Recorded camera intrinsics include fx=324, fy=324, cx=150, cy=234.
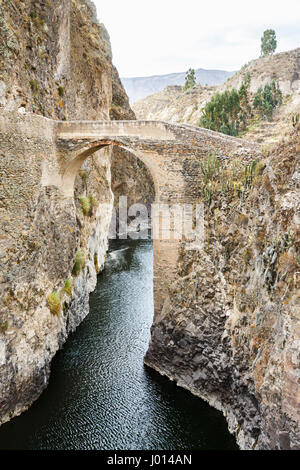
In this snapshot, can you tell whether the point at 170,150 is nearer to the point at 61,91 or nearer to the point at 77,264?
the point at 77,264

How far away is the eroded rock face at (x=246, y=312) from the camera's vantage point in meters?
7.38

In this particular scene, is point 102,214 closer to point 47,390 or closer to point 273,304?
point 47,390

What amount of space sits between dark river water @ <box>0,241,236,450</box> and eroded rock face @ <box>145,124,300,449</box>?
66 centimetres

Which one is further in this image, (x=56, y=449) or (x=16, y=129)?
(x=16, y=129)

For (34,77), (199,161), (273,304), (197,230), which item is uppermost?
(34,77)

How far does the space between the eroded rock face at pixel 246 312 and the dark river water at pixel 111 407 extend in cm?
66

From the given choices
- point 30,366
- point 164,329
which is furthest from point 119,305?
point 30,366

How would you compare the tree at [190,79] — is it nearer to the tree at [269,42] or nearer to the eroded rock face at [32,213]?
the tree at [269,42]

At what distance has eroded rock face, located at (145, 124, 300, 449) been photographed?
7383 millimetres

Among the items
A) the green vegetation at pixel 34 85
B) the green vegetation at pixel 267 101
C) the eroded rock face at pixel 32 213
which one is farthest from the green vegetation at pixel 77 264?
the green vegetation at pixel 267 101

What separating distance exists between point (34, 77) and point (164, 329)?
10906 mm

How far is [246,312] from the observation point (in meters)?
9.63

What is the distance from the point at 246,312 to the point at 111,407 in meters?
5.50

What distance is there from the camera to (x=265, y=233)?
29.8 feet
